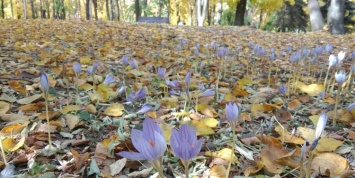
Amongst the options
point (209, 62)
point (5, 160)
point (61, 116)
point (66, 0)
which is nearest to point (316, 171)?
point (5, 160)

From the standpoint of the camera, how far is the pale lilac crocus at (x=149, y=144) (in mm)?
640

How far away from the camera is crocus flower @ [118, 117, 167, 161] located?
0.64 metres

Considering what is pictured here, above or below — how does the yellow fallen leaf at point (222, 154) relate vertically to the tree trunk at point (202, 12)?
below

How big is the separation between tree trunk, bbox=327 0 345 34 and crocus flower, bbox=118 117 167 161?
10.5 metres

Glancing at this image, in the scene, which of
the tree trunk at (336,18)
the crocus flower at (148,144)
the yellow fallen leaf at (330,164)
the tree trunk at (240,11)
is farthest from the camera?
the tree trunk at (240,11)

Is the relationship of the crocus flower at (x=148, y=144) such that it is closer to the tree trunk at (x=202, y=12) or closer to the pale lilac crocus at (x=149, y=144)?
the pale lilac crocus at (x=149, y=144)

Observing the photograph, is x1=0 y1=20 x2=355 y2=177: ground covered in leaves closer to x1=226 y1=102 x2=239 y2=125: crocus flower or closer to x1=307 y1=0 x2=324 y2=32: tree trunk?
x1=226 y1=102 x2=239 y2=125: crocus flower

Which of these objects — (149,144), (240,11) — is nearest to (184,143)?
(149,144)

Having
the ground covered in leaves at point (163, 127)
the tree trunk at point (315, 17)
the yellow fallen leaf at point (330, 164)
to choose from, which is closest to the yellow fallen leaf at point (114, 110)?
the ground covered in leaves at point (163, 127)

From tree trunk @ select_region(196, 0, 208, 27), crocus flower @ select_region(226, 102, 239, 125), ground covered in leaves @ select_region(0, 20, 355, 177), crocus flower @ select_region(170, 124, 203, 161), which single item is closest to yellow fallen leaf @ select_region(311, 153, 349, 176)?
ground covered in leaves @ select_region(0, 20, 355, 177)

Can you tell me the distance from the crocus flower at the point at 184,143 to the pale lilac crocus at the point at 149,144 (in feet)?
0.10

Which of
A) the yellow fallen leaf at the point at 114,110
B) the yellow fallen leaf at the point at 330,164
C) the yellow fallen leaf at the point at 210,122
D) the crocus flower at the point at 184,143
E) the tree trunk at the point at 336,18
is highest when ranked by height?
the tree trunk at the point at 336,18

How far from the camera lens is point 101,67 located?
2.92 meters

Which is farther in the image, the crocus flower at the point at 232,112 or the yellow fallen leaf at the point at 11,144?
the yellow fallen leaf at the point at 11,144
